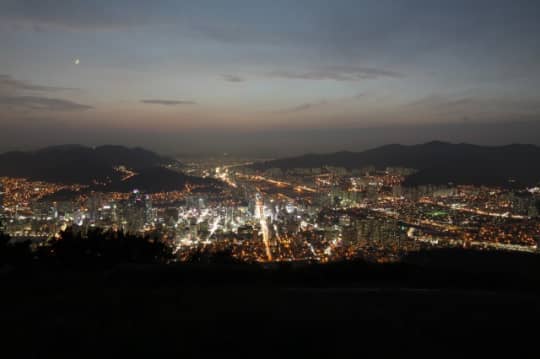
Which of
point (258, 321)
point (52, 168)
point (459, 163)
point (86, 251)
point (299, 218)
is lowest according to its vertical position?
point (299, 218)

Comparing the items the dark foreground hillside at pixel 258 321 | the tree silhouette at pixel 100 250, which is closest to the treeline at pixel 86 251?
the tree silhouette at pixel 100 250

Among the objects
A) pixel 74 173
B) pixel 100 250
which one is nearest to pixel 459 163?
pixel 100 250

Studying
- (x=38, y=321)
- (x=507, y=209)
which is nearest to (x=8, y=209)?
(x=38, y=321)

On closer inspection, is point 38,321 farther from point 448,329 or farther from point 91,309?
point 448,329

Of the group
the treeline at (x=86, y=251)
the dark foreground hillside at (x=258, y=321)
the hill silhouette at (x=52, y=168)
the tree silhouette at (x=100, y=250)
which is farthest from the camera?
the hill silhouette at (x=52, y=168)

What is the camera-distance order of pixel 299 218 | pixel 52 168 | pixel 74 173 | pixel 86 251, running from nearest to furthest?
pixel 86 251 < pixel 299 218 < pixel 74 173 < pixel 52 168

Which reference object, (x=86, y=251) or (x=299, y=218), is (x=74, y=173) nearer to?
(x=299, y=218)

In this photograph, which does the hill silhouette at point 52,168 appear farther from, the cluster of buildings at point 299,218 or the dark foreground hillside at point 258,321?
the dark foreground hillside at point 258,321

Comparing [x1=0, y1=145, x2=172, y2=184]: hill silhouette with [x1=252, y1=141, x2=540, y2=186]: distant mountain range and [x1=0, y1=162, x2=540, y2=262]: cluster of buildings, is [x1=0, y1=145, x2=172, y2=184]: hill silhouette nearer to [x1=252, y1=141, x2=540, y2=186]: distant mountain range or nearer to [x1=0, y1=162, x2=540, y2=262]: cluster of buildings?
[x1=0, y1=162, x2=540, y2=262]: cluster of buildings
